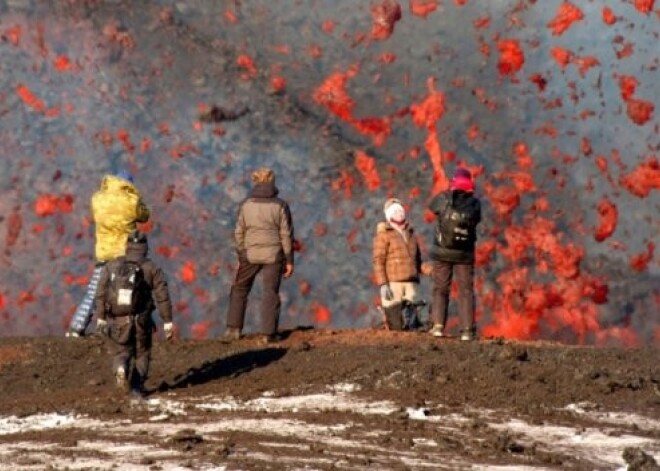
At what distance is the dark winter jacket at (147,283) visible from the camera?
14797 millimetres

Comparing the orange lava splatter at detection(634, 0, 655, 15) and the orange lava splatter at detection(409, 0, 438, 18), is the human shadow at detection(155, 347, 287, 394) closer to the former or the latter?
the orange lava splatter at detection(409, 0, 438, 18)

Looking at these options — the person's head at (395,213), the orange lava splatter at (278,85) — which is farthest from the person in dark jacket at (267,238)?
the orange lava splatter at (278,85)

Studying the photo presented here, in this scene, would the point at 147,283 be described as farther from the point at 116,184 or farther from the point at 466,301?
the point at 466,301

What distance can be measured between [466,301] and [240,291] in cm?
269

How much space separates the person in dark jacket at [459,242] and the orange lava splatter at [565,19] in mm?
10679

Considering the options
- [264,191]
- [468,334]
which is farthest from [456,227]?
[264,191]

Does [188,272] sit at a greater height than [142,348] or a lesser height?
greater

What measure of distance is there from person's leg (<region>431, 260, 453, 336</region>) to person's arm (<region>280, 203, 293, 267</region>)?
1.71 m

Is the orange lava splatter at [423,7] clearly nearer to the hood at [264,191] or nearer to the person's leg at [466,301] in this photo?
the hood at [264,191]

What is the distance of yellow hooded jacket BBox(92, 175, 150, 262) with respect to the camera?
17.8 metres

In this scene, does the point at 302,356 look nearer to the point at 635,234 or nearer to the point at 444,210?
the point at 444,210

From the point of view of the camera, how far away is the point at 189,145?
2753 centimetres

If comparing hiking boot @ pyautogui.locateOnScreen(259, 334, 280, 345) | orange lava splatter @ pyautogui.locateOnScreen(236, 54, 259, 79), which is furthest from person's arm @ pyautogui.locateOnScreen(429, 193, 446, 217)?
orange lava splatter @ pyautogui.locateOnScreen(236, 54, 259, 79)

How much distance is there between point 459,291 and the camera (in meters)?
18.3
